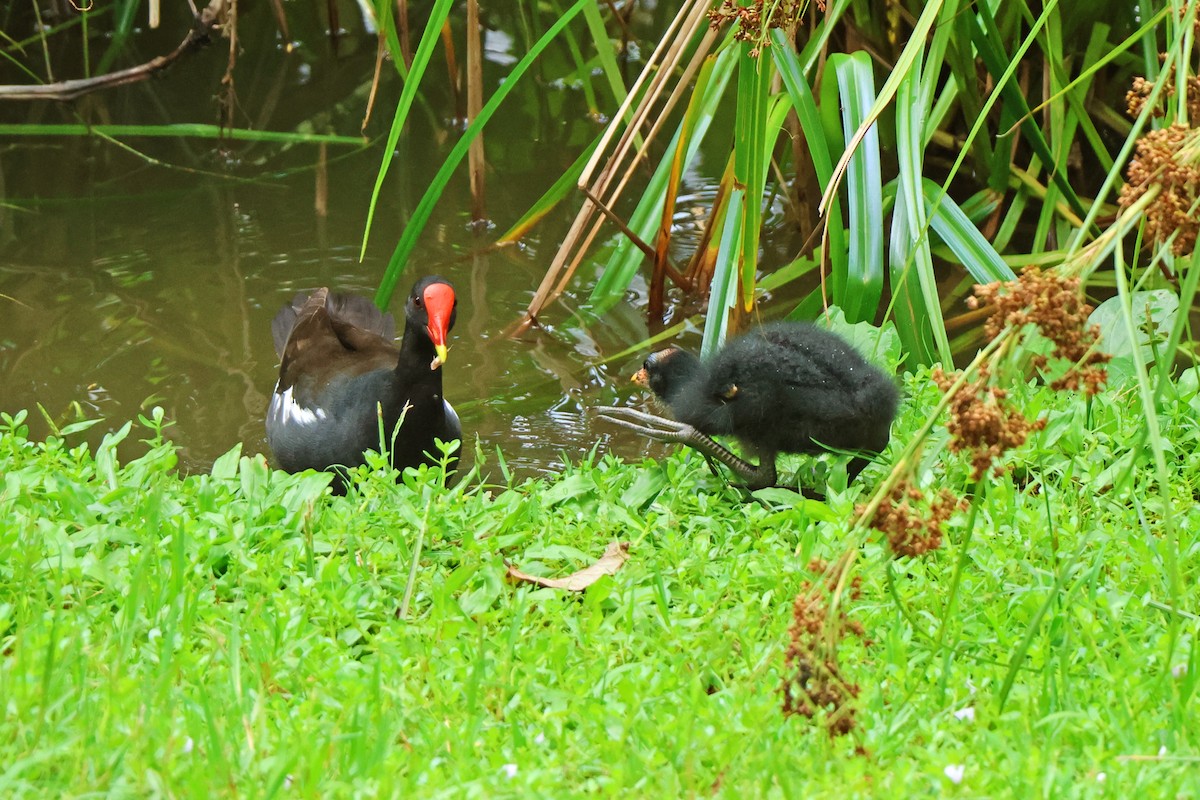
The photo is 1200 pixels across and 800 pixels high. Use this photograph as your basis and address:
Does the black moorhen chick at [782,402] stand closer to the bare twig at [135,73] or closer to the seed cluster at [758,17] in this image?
the seed cluster at [758,17]

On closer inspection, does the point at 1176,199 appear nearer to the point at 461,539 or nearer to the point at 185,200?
the point at 461,539

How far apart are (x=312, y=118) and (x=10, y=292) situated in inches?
87.2

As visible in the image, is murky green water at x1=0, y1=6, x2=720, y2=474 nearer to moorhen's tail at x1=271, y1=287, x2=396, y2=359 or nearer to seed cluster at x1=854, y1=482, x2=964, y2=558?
moorhen's tail at x1=271, y1=287, x2=396, y2=359

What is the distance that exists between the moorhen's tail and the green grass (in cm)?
189

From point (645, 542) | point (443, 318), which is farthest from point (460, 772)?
point (443, 318)

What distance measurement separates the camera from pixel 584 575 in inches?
109

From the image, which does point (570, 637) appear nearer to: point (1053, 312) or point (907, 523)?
point (907, 523)

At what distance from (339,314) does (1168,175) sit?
4.02 m

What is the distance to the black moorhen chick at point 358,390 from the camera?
165 inches

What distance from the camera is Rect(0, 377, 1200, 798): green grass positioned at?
1.92m

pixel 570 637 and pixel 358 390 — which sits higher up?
pixel 570 637

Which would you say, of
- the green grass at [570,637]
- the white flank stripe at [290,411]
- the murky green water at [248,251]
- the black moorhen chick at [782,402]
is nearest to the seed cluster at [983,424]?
the green grass at [570,637]

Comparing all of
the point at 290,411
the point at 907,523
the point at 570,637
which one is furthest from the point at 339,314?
the point at 907,523

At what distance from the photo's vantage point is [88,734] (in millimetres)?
1908
